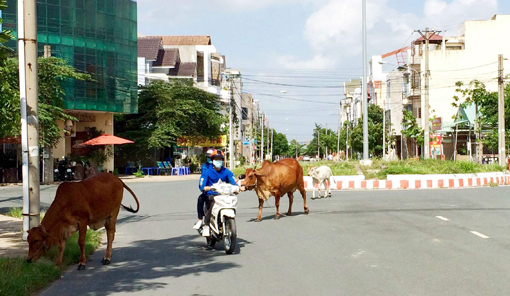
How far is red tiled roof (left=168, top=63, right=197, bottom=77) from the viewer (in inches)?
2740

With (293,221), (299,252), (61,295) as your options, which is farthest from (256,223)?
(61,295)

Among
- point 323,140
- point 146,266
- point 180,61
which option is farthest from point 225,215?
point 323,140

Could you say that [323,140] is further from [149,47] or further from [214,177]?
[214,177]

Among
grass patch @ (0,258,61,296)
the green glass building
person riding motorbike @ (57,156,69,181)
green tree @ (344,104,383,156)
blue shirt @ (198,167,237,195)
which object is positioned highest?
the green glass building

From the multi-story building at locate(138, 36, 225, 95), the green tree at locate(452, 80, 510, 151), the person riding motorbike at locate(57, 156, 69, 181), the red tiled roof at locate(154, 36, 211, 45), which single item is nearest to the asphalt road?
the person riding motorbike at locate(57, 156, 69, 181)

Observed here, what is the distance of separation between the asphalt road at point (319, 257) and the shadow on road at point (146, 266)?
15 millimetres

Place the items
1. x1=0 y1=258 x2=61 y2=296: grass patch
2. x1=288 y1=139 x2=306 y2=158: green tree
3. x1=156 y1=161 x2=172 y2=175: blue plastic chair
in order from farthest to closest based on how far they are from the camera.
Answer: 1. x1=288 y1=139 x2=306 y2=158: green tree
2. x1=156 y1=161 x2=172 y2=175: blue plastic chair
3. x1=0 y1=258 x2=61 y2=296: grass patch

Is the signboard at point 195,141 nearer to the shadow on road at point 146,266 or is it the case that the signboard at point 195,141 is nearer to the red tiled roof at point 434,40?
the red tiled roof at point 434,40

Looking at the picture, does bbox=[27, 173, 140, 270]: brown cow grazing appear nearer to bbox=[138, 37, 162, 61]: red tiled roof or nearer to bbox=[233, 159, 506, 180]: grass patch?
bbox=[233, 159, 506, 180]: grass patch

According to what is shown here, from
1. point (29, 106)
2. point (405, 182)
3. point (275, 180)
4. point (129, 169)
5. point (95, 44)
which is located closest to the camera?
point (29, 106)

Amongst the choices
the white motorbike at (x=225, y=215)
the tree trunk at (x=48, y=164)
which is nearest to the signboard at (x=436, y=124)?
the tree trunk at (x=48, y=164)

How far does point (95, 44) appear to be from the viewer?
1641 inches

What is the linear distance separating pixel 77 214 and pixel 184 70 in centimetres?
6278

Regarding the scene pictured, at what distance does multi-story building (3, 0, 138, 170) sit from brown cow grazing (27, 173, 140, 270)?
3065 centimetres
